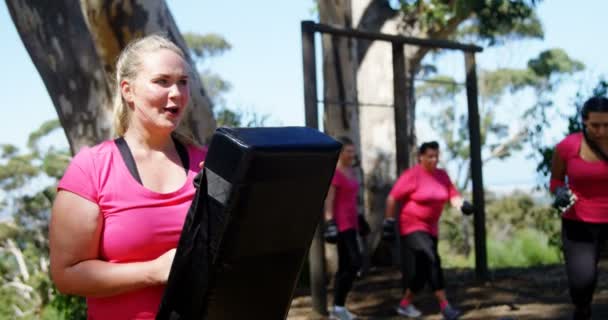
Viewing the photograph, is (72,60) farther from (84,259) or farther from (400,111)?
(84,259)

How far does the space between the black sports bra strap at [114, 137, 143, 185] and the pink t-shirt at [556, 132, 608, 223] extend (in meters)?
3.82

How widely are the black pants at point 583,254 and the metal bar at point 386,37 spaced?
325cm

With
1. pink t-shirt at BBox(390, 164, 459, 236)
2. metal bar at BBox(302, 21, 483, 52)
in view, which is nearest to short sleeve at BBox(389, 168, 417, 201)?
pink t-shirt at BBox(390, 164, 459, 236)

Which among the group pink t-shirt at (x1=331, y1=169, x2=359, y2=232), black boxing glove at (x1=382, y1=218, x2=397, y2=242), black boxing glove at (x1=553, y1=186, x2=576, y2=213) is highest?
black boxing glove at (x1=553, y1=186, x2=576, y2=213)

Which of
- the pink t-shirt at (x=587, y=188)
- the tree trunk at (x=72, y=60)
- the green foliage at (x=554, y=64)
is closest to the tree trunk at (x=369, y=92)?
the tree trunk at (x=72, y=60)

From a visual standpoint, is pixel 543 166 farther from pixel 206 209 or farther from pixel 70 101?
pixel 206 209

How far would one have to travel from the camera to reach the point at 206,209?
186 cm

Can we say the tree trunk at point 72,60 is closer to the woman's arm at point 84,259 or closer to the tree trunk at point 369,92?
the woman's arm at point 84,259

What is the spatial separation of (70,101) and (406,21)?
8.36m

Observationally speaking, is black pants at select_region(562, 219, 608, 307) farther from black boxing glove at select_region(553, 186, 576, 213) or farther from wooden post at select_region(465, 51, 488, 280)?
wooden post at select_region(465, 51, 488, 280)

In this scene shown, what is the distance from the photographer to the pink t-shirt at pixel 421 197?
7461 mm

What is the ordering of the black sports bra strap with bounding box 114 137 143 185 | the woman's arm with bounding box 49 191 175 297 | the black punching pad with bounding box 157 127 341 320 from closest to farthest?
the black punching pad with bounding box 157 127 341 320 < the woman's arm with bounding box 49 191 175 297 < the black sports bra strap with bounding box 114 137 143 185

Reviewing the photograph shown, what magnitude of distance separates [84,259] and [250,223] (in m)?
0.51

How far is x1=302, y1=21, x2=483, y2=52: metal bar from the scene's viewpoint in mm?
7872
